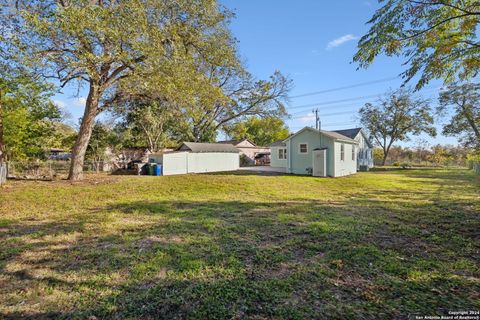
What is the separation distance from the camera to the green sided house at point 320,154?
50.6 ft

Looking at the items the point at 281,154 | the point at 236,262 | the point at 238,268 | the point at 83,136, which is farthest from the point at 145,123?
the point at 238,268

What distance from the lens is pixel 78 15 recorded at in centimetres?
736

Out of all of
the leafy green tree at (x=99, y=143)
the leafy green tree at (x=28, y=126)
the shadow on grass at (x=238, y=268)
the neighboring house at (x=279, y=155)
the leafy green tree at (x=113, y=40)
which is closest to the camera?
the shadow on grass at (x=238, y=268)

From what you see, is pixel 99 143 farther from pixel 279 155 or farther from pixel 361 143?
pixel 361 143

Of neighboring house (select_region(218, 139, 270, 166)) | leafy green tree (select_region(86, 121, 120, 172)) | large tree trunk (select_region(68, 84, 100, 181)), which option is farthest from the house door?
leafy green tree (select_region(86, 121, 120, 172))

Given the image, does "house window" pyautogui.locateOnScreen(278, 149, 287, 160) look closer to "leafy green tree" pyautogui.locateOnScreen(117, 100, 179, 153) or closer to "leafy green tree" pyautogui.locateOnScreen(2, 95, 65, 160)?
"leafy green tree" pyautogui.locateOnScreen(117, 100, 179, 153)

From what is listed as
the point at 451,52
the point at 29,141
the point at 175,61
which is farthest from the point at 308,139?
the point at 29,141

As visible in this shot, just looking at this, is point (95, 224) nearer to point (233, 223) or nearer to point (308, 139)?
point (233, 223)

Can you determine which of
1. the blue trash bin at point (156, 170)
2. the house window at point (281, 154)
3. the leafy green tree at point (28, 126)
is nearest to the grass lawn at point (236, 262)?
the leafy green tree at point (28, 126)

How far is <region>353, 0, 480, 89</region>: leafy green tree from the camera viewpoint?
4.77m

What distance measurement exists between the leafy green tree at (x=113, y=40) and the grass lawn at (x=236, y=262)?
5470 millimetres

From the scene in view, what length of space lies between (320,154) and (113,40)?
43.0ft

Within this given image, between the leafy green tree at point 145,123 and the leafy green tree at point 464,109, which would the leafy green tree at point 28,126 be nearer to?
the leafy green tree at point 145,123

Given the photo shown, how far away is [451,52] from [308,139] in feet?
38.0
